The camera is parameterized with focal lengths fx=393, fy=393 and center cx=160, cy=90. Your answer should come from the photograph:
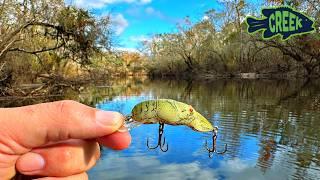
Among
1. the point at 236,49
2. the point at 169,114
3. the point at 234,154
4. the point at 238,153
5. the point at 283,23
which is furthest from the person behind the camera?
the point at 236,49

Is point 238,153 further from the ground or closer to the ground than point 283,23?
closer to the ground

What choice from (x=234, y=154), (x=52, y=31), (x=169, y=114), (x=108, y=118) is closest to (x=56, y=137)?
(x=108, y=118)

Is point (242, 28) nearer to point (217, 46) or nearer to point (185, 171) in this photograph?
point (217, 46)

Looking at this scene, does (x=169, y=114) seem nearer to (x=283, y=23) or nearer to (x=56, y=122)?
(x=56, y=122)

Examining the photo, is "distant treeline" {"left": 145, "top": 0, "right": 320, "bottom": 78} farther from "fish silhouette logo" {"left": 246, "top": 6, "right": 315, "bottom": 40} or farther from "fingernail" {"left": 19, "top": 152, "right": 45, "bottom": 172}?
"fingernail" {"left": 19, "top": 152, "right": 45, "bottom": 172}

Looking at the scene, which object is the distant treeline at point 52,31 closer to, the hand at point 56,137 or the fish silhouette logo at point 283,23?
the hand at point 56,137

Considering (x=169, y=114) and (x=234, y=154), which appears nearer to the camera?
(x=169, y=114)

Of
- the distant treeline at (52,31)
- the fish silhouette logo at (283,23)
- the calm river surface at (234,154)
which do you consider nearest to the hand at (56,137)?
the calm river surface at (234,154)
